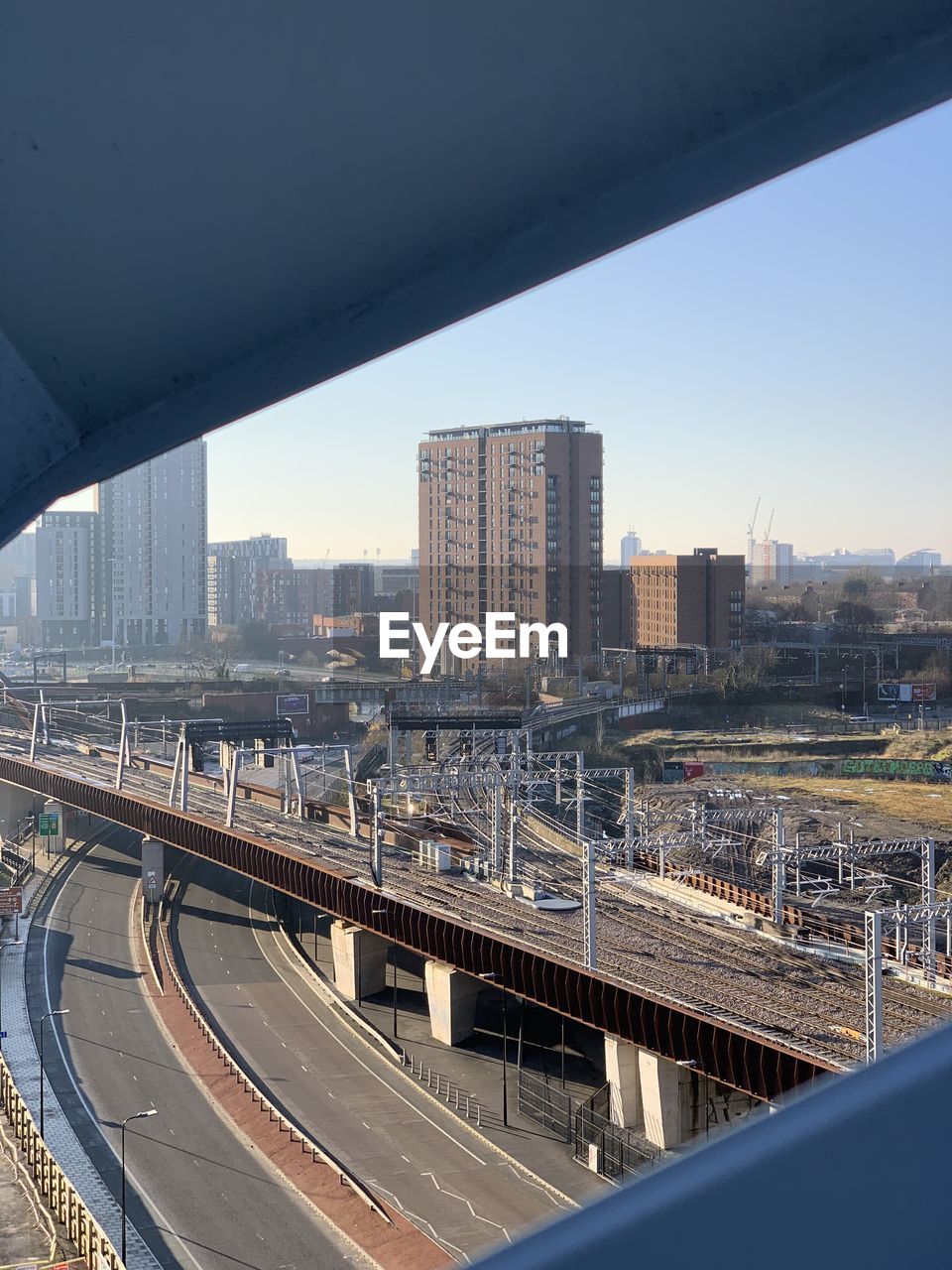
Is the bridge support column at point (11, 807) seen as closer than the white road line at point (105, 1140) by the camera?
No

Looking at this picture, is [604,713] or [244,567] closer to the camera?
[604,713]

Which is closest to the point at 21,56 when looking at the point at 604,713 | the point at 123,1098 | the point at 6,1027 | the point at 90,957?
the point at 123,1098

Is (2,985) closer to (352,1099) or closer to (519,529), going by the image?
(352,1099)

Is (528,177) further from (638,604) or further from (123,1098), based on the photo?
(638,604)

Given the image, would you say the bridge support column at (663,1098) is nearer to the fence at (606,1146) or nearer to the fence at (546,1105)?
the fence at (606,1146)

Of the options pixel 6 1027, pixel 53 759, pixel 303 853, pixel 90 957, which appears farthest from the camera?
pixel 53 759

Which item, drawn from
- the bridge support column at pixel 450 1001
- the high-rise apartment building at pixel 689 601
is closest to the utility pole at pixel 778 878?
the bridge support column at pixel 450 1001

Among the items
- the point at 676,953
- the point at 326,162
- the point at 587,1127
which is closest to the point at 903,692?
the point at 676,953

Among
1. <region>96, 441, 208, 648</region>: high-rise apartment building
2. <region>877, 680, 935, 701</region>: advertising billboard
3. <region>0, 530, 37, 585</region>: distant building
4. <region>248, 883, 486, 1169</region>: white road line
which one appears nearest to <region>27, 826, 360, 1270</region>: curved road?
<region>248, 883, 486, 1169</region>: white road line
